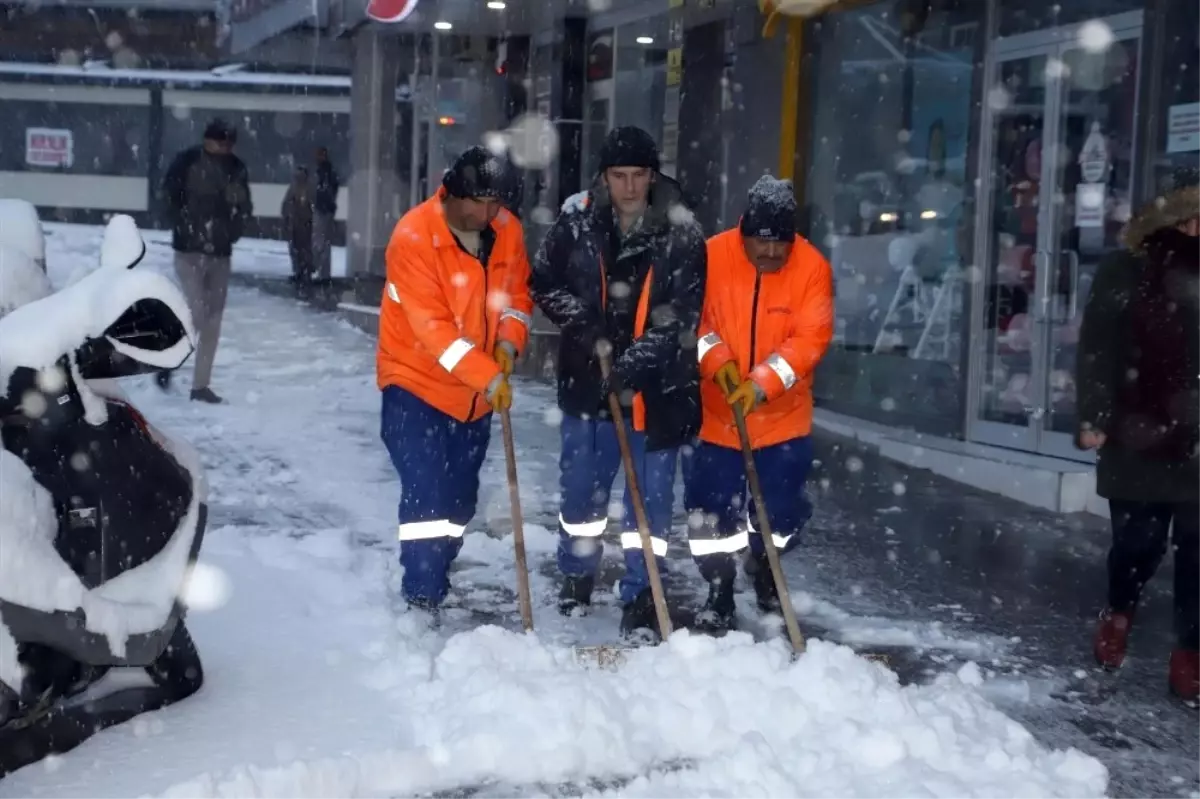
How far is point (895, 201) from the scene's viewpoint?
11.4m

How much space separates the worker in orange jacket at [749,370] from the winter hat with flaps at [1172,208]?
1.13 meters

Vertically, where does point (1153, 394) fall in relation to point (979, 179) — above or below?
below

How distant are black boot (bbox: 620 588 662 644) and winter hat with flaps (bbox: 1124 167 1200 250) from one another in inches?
85.2

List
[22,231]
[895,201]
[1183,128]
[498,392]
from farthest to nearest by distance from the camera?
[895,201] → [1183,128] → [498,392] → [22,231]

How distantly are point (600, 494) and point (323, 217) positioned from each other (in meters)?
18.9

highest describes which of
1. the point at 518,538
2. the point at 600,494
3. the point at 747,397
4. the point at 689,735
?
the point at 747,397

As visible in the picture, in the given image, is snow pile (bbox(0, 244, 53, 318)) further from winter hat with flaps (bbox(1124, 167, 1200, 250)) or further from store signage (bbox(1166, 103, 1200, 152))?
store signage (bbox(1166, 103, 1200, 152))

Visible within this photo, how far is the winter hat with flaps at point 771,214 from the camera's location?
5.71 meters

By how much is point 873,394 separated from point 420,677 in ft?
23.6

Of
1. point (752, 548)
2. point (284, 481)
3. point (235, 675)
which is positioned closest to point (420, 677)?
point (235, 675)

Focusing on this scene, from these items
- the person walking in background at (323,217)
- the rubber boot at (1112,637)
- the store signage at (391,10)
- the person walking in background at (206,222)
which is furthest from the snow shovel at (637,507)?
the person walking in background at (323,217)

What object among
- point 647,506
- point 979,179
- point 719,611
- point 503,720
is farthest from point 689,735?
point 979,179

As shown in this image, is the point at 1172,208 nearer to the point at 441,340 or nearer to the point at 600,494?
the point at 600,494

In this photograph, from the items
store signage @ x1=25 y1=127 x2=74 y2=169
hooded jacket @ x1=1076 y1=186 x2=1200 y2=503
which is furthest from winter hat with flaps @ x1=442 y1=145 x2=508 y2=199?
store signage @ x1=25 y1=127 x2=74 y2=169
